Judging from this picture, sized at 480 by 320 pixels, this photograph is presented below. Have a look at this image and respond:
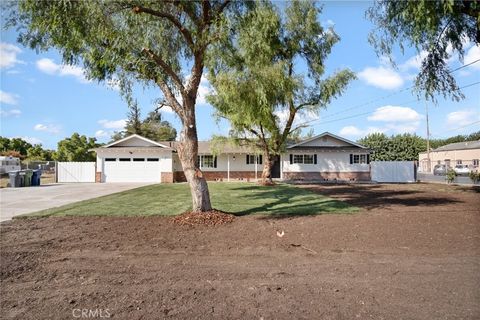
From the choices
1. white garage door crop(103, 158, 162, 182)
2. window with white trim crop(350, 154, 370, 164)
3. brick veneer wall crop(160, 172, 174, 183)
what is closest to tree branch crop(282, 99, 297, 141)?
brick veneer wall crop(160, 172, 174, 183)

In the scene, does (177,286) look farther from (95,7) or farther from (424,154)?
(424,154)

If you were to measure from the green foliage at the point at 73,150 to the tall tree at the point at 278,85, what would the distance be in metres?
27.6

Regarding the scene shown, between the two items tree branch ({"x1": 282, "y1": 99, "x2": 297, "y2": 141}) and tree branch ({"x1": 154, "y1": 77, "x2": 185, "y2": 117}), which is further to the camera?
tree branch ({"x1": 282, "y1": 99, "x2": 297, "y2": 141})

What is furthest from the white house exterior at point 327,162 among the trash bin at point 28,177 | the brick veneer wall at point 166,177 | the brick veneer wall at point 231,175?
the trash bin at point 28,177

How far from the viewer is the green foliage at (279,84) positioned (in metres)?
16.2

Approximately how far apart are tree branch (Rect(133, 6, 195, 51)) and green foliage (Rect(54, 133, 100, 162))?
124 ft

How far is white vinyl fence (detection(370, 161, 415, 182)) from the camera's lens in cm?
2814

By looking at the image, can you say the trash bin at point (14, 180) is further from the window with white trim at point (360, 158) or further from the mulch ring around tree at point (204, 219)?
the window with white trim at point (360, 158)

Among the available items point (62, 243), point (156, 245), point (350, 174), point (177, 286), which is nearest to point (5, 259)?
point (62, 243)

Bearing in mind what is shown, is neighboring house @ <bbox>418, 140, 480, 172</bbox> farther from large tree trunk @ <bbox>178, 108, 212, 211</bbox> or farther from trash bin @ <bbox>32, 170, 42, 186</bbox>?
trash bin @ <bbox>32, 170, 42, 186</bbox>

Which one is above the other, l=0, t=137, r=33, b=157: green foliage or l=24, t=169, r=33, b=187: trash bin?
l=0, t=137, r=33, b=157: green foliage

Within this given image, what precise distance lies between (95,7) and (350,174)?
85.9 feet

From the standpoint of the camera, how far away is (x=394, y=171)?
2875cm

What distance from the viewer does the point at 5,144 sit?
151 ft
